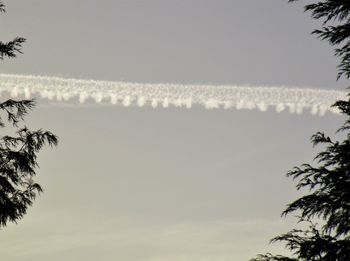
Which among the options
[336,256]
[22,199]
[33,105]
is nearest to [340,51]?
[336,256]

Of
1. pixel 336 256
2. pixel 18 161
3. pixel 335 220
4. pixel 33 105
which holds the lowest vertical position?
pixel 336 256

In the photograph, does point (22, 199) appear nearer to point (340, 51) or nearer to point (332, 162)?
point (332, 162)

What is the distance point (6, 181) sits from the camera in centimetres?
1143

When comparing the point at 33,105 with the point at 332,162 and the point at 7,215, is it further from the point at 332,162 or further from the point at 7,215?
the point at 332,162

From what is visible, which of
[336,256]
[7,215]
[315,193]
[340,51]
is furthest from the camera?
[7,215]

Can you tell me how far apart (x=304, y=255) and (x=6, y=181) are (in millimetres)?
7104

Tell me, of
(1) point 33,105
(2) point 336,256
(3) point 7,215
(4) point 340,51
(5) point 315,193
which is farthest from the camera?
(1) point 33,105

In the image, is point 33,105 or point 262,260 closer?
point 262,260

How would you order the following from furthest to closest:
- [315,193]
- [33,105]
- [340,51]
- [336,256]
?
[33,105], [340,51], [315,193], [336,256]

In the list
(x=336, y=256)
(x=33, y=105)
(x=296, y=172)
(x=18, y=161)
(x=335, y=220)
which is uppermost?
(x=33, y=105)

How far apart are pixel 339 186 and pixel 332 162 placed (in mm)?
785

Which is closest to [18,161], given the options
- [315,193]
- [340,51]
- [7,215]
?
[7,215]

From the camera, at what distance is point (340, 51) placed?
10.4m

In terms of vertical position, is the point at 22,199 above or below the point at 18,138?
below
